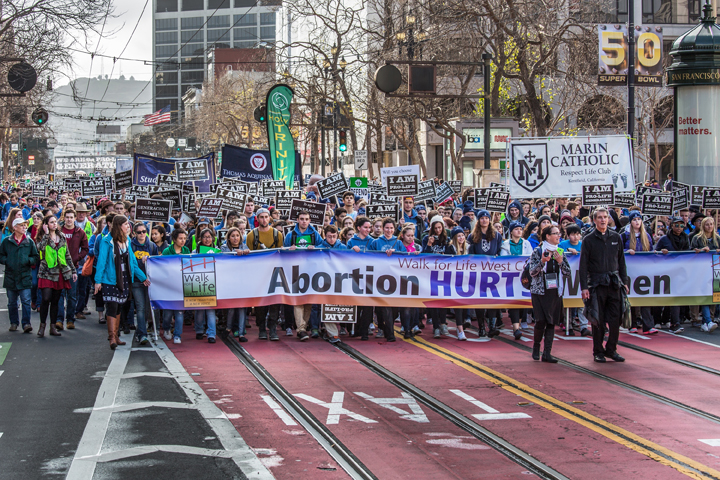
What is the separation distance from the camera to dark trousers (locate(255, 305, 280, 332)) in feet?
42.3

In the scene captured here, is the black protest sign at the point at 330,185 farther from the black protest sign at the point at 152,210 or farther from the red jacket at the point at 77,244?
the red jacket at the point at 77,244

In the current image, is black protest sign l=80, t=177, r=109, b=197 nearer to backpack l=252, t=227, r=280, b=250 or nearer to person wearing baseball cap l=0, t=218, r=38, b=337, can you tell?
person wearing baseball cap l=0, t=218, r=38, b=337

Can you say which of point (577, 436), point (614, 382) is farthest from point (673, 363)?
point (577, 436)

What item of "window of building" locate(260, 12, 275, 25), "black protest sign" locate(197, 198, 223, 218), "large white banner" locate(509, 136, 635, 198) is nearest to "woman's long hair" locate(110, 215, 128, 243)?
"black protest sign" locate(197, 198, 223, 218)

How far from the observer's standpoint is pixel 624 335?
13289mm

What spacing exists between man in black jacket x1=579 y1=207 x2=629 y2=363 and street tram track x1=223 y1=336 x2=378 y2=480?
4201 mm

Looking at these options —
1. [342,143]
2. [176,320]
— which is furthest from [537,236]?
[342,143]

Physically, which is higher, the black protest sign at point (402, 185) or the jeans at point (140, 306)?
the black protest sign at point (402, 185)

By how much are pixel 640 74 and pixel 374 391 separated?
1360 cm

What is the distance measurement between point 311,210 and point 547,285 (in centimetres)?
493

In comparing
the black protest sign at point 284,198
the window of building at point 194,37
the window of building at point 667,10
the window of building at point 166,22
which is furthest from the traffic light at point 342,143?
the window of building at point 166,22

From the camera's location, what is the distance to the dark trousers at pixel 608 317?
36.5 feet

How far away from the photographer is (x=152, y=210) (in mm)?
15047

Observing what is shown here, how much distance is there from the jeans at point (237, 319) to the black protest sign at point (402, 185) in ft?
18.0
